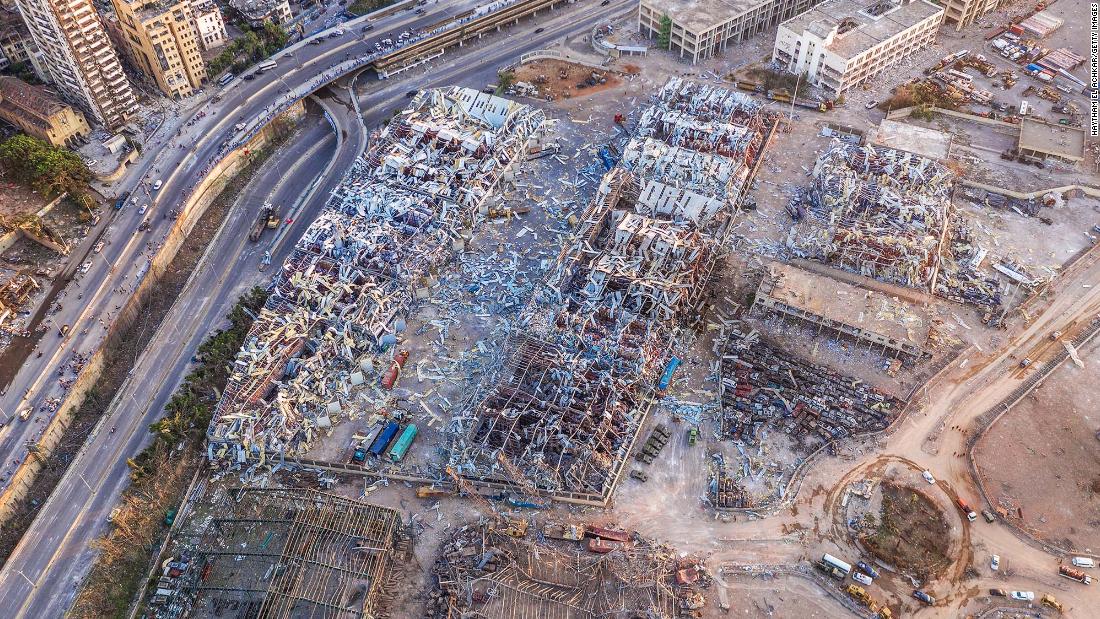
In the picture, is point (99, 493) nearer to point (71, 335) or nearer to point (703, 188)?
point (71, 335)

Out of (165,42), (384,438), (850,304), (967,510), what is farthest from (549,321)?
(165,42)

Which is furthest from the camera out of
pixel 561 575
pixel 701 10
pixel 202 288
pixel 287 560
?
pixel 701 10

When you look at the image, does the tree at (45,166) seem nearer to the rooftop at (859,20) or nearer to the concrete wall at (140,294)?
the concrete wall at (140,294)

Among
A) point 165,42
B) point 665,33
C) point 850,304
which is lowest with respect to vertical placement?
point 850,304

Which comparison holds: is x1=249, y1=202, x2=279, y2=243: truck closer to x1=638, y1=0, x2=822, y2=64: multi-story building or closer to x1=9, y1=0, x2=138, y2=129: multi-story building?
x1=9, y1=0, x2=138, y2=129: multi-story building

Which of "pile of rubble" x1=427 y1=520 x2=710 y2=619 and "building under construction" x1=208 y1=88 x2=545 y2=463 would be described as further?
"building under construction" x1=208 y1=88 x2=545 y2=463

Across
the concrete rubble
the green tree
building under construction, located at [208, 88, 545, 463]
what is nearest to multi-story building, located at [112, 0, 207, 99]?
building under construction, located at [208, 88, 545, 463]

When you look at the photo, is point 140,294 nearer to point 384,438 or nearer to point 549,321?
point 384,438

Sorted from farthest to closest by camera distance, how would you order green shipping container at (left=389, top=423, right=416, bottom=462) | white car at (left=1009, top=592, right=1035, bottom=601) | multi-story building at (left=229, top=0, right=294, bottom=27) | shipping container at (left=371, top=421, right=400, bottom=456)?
multi-story building at (left=229, top=0, right=294, bottom=27), shipping container at (left=371, top=421, right=400, bottom=456), green shipping container at (left=389, top=423, right=416, bottom=462), white car at (left=1009, top=592, right=1035, bottom=601)
